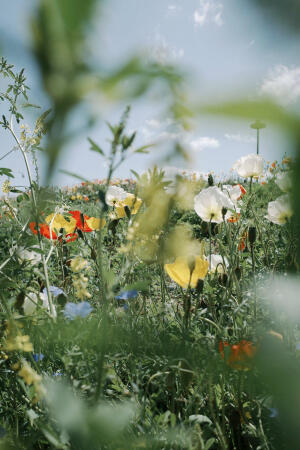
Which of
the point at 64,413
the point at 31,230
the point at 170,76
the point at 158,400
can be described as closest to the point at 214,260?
the point at 158,400

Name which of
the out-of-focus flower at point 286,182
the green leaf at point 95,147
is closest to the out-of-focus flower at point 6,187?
the green leaf at point 95,147

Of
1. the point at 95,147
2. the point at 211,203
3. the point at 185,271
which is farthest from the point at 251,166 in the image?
the point at 95,147

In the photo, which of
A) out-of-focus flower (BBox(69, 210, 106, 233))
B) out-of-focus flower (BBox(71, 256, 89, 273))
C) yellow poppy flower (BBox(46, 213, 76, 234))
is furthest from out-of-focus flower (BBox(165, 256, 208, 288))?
yellow poppy flower (BBox(46, 213, 76, 234))

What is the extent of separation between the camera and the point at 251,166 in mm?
1409

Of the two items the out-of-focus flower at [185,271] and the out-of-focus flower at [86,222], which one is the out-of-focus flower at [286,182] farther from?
the out-of-focus flower at [86,222]

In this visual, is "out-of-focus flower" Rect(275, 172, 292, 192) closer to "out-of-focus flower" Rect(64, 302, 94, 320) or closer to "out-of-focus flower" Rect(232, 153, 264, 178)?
"out-of-focus flower" Rect(64, 302, 94, 320)

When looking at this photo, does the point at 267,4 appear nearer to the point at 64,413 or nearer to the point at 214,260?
the point at 64,413

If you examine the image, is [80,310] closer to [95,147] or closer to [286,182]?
[95,147]

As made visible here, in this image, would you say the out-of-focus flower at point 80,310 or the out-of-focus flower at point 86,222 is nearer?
the out-of-focus flower at point 80,310

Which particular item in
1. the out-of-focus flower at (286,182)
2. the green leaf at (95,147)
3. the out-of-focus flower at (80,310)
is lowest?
the out-of-focus flower at (80,310)

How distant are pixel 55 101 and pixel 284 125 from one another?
14cm

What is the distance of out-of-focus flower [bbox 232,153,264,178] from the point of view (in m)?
1.39

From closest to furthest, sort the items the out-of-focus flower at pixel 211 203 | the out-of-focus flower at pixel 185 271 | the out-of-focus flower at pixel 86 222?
the out-of-focus flower at pixel 185 271
the out-of-focus flower at pixel 211 203
the out-of-focus flower at pixel 86 222

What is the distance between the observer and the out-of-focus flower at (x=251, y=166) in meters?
1.39
